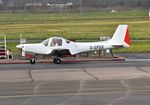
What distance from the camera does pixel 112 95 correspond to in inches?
685

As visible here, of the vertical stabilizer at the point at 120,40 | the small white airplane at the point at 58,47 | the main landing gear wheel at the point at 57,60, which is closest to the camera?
the main landing gear wheel at the point at 57,60

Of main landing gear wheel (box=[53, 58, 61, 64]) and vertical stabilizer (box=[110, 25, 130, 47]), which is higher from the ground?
vertical stabilizer (box=[110, 25, 130, 47])

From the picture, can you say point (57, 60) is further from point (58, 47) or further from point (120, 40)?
point (120, 40)

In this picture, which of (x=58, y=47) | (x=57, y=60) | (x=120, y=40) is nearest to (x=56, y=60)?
(x=57, y=60)

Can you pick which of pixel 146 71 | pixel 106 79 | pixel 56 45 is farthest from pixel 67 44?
pixel 106 79

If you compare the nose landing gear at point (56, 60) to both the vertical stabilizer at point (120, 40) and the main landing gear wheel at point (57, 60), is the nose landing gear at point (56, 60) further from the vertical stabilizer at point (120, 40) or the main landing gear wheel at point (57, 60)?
the vertical stabilizer at point (120, 40)

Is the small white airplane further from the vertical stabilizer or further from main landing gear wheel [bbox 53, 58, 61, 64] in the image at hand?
the vertical stabilizer

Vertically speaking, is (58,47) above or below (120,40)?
below

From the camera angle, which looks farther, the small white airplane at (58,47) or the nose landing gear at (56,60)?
the small white airplane at (58,47)

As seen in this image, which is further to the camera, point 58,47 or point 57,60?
point 58,47

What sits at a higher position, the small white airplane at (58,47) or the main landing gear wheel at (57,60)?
the small white airplane at (58,47)

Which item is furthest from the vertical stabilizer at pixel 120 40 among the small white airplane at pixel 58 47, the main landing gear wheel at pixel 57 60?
the main landing gear wheel at pixel 57 60

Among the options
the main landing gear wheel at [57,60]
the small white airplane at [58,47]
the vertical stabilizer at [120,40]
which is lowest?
the main landing gear wheel at [57,60]

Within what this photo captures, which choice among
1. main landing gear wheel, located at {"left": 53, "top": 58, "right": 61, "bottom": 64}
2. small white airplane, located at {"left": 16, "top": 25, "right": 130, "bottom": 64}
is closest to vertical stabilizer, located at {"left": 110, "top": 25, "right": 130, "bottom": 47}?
small white airplane, located at {"left": 16, "top": 25, "right": 130, "bottom": 64}
